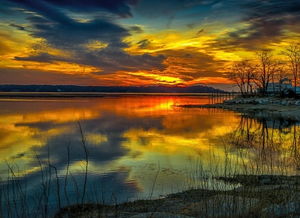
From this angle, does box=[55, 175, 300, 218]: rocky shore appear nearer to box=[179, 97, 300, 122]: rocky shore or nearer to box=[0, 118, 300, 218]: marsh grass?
box=[0, 118, 300, 218]: marsh grass

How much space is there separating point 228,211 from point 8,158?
14.0 metres

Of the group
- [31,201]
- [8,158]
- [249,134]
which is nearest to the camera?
[31,201]

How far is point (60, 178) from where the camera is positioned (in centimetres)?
1360

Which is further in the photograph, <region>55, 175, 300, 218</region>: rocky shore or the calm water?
the calm water

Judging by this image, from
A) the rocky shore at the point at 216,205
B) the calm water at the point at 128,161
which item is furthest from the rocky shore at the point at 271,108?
the rocky shore at the point at 216,205

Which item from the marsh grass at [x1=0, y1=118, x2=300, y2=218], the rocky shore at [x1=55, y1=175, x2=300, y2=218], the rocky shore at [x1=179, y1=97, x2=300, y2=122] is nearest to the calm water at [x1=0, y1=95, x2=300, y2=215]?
the marsh grass at [x1=0, y1=118, x2=300, y2=218]

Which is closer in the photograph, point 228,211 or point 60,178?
point 228,211

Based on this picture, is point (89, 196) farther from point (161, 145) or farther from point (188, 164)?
point (161, 145)

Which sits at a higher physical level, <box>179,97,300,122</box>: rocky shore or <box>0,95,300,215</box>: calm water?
<box>179,97,300,122</box>: rocky shore

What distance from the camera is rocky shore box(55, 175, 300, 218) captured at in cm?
782

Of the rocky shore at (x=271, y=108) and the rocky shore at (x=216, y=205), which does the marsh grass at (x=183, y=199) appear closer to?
the rocky shore at (x=216, y=205)

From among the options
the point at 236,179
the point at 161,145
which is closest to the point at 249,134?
the point at 161,145

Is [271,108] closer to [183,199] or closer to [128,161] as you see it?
[128,161]

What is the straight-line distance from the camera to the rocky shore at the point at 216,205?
25.7 feet
